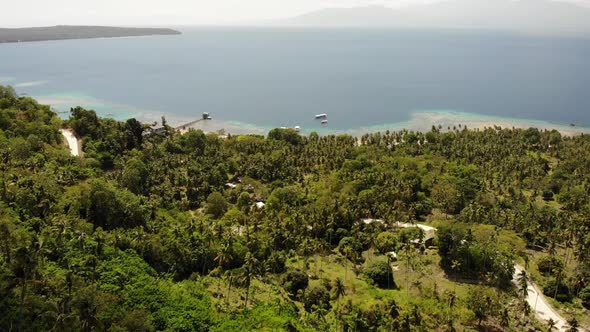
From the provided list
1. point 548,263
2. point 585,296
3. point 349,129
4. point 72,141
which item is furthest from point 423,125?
point 72,141

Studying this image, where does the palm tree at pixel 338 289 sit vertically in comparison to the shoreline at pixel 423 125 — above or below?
below

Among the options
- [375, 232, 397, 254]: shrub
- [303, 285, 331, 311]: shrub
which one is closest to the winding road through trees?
[375, 232, 397, 254]: shrub

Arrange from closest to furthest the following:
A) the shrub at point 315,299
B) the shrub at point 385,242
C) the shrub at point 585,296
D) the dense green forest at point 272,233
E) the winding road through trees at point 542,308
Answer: the dense green forest at point 272,233
the winding road through trees at point 542,308
the shrub at point 315,299
the shrub at point 585,296
the shrub at point 385,242

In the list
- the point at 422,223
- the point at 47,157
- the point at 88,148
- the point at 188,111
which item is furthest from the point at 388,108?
the point at 47,157

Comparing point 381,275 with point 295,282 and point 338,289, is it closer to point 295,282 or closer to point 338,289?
point 338,289

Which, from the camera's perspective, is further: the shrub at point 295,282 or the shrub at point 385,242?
the shrub at point 385,242

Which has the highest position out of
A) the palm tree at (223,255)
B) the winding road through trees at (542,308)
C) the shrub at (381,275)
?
the palm tree at (223,255)

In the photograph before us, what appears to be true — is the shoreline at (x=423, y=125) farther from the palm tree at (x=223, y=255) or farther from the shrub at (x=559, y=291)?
the shrub at (x=559, y=291)

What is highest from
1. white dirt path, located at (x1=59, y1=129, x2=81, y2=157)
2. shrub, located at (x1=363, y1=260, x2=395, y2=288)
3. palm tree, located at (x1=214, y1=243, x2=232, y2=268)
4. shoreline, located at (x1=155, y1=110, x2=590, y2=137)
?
white dirt path, located at (x1=59, y1=129, x2=81, y2=157)

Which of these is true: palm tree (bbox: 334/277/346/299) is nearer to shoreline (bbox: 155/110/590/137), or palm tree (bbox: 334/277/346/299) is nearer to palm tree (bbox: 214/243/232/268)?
palm tree (bbox: 214/243/232/268)

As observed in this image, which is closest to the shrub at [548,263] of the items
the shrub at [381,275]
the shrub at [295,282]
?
the shrub at [381,275]

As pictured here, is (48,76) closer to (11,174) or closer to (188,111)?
(188,111)
